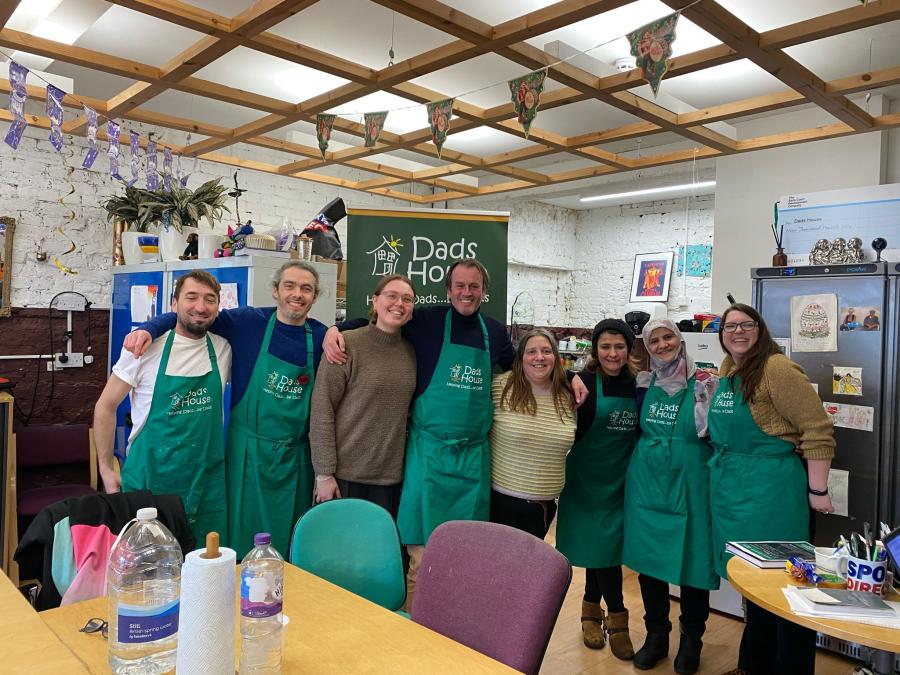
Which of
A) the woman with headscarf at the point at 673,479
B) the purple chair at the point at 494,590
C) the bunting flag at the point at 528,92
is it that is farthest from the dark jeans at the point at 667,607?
the bunting flag at the point at 528,92

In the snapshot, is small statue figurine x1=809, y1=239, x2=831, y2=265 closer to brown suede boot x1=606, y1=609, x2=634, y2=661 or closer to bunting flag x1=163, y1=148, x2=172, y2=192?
brown suede boot x1=606, y1=609, x2=634, y2=661

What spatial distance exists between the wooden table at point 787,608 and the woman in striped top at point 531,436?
0.79 metres

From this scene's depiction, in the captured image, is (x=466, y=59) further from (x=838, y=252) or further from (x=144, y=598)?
(x=144, y=598)

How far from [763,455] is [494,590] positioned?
1.58m

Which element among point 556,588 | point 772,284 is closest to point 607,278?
point 772,284

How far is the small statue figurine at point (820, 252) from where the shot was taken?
408 centimetres

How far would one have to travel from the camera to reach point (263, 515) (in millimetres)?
2764

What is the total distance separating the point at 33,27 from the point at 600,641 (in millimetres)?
4925

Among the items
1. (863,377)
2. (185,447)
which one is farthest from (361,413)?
(863,377)

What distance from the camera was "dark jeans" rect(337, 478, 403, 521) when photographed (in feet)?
9.01

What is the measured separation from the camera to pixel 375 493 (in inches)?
110

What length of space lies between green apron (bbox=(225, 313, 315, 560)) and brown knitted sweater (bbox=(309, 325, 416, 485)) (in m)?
0.11

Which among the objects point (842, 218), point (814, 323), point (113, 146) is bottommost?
point (814, 323)

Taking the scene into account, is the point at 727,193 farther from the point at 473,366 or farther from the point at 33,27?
the point at 33,27
